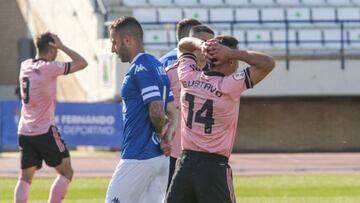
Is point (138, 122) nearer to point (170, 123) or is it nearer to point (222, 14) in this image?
point (170, 123)

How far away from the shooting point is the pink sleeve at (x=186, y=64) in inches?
347

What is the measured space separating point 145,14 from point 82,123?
4463mm

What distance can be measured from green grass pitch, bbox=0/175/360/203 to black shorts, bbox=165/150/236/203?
736 cm

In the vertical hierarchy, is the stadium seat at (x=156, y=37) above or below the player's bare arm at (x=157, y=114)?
below

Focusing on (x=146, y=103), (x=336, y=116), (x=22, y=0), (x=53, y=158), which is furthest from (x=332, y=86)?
(x=146, y=103)

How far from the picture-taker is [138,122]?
8.97 meters

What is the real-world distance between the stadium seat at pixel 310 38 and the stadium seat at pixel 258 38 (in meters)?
1.07

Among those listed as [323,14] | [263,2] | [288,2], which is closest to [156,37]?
[263,2]

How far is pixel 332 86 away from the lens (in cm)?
3177

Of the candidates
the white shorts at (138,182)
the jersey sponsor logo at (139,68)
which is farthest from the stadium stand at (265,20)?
the jersey sponsor logo at (139,68)

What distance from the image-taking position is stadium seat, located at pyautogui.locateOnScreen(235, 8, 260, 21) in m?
33.5

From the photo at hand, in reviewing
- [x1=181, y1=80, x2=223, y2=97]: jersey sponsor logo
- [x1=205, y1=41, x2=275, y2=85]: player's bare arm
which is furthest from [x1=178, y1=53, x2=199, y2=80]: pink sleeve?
[x1=205, y1=41, x2=275, y2=85]: player's bare arm

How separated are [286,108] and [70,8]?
8509 mm

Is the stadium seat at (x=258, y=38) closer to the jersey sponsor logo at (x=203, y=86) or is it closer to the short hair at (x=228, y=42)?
the jersey sponsor logo at (x=203, y=86)
